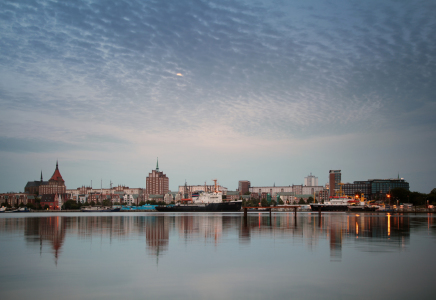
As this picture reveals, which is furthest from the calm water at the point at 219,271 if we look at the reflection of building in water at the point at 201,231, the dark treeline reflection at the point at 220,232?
the reflection of building in water at the point at 201,231

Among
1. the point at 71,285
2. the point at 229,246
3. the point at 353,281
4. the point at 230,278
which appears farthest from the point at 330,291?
the point at 229,246

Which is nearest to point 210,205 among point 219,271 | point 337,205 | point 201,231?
point 337,205

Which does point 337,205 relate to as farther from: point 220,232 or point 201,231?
point 220,232

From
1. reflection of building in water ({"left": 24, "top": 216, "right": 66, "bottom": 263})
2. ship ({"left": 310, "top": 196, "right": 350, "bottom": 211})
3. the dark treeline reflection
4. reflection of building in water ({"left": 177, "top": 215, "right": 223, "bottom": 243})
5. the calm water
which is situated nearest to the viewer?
the calm water

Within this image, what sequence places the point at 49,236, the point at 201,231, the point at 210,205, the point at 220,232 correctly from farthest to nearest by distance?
1. the point at 210,205
2. the point at 201,231
3. the point at 220,232
4. the point at 49,236

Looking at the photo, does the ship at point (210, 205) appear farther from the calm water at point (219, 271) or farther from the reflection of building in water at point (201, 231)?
the calm water at point (219, 271)

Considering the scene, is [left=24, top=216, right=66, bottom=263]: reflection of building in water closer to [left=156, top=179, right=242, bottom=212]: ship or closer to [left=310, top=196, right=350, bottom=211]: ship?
[left=156, top=179, right=242, bottom=212]: ship

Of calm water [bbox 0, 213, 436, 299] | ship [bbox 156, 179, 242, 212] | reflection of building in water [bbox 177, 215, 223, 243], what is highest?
calm water [bbox 0, 213, 436, 299]

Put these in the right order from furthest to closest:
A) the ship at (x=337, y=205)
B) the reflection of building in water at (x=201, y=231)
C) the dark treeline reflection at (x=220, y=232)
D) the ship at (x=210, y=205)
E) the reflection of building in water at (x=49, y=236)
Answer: the ship at (x=210, y=205) < the ship at (x=337, y=205) < the reflection of building in water at (x=201, y=231) < the dark treeline reflection at (x=220, y=232) < the reflection of building in water at (x=49, y=236)

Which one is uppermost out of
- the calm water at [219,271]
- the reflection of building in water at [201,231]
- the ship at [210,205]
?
the calm water at [219,271]

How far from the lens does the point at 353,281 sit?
50.7ft

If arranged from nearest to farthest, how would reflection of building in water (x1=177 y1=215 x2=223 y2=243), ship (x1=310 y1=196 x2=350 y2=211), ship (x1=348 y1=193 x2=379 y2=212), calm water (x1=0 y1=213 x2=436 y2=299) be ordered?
1. calm water (x1=0 y1=213 x2=436 y2=299)
2. reflection of building in water (x1=177 y1=215 x2=223 y2=243)
3. ship (x1=348 y1=193 x2=379 y2=212)
4. ship (x1=310 y1=196 x2=350 y2=211)

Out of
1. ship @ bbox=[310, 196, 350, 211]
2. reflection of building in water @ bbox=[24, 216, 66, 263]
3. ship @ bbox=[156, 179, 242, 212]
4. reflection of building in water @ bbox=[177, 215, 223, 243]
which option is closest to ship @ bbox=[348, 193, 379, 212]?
ship @ bbox=[310, 196, 350, 211]

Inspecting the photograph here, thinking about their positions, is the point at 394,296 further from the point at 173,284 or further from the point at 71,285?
the point at 71,285
